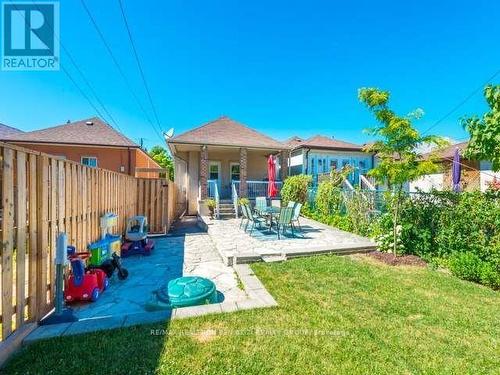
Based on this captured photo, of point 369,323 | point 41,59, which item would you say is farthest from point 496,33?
point 41,59

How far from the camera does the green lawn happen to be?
247cm

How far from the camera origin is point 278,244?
7.63 m

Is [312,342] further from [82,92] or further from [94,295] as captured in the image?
[82,92]

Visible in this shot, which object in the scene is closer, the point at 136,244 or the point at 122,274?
the point at 122,274

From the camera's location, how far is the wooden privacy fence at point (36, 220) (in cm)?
260

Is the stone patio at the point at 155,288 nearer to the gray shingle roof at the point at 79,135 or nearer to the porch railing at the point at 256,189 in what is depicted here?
the porch railing at the point at 256,189

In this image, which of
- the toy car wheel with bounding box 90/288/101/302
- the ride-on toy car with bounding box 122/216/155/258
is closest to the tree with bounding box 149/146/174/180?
the ride-on toy car with bounding box 122/216/155/258

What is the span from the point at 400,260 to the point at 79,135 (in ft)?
60.8

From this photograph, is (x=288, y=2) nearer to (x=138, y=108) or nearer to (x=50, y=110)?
(x=138, y=108)

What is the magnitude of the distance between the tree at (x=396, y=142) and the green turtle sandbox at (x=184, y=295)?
515cm

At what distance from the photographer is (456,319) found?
3.54 metres

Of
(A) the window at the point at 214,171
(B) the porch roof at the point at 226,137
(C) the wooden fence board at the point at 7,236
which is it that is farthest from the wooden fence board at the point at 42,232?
(A) the window at the point at 214,171

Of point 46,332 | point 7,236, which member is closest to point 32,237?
point 7,236

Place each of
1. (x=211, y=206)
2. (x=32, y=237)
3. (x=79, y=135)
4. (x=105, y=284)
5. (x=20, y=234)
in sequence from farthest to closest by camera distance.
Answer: (x=79, y=135), (x=211, y=206), (x=105, y=284), (x=32, y=237), (x=20, y=234)
